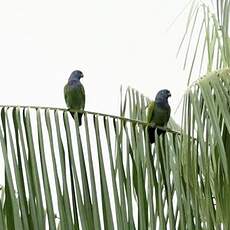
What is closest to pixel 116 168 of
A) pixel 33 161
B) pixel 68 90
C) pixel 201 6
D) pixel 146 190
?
pixel 146 190

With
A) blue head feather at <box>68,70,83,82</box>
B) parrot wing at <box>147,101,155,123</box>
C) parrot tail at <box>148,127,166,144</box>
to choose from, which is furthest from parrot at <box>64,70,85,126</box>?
parrot tail at <box>148,127,166,144</box>

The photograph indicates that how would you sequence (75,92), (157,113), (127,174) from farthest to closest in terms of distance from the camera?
(75,92)
(157,113)
(127,174)

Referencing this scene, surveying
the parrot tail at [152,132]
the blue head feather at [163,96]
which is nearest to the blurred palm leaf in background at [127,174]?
the parrot tail at [152,132]

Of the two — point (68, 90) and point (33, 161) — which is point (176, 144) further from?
point (68, 90)

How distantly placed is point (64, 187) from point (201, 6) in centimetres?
182

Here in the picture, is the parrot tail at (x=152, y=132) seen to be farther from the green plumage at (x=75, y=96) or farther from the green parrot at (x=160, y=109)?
the green plumage at (x=75, y=96)

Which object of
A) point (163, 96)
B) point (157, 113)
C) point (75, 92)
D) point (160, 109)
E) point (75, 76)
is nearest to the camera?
point (157, 113)

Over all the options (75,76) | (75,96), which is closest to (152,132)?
(75,96)

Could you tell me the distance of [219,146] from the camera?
9.59 ft

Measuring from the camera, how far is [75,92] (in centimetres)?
511

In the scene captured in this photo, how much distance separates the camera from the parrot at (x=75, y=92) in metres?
4.88

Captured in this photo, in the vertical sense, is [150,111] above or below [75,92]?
below

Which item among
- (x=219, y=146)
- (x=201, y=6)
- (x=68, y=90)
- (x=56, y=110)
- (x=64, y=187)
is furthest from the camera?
(x=68, y=90)

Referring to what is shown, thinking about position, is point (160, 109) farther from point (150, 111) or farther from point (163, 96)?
point (163, 96)
